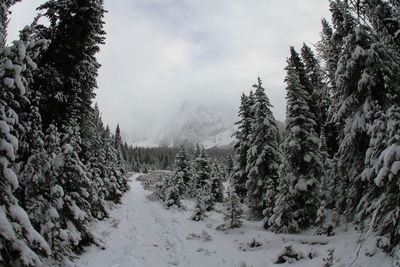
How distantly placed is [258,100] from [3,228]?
21.0 meters

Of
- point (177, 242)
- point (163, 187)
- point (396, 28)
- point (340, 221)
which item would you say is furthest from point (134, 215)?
point (396, 28)

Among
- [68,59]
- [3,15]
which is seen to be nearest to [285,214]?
[68,59]

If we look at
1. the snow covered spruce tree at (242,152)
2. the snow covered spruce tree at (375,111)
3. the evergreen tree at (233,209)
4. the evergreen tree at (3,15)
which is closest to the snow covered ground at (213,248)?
the evergreen tree at (233,209)

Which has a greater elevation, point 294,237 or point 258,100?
point 258,100

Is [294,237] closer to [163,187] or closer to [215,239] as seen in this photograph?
[215,239]

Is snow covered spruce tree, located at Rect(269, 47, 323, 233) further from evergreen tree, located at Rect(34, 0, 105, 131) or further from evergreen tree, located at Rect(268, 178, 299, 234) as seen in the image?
evergreen tree, located at Rect(34, 0, 105, 131)

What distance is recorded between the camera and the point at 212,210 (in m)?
32.8

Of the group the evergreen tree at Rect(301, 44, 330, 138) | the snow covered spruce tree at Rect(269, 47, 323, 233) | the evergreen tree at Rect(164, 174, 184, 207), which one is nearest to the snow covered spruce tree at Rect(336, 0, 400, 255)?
the snow covered spruce tree at Rect(269, 47, 323, 233)

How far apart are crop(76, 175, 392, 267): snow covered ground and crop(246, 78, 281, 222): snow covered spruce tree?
7.14 feet

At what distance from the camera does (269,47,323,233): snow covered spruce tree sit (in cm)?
1725

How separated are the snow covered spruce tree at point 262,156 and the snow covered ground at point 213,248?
2177 millimetres

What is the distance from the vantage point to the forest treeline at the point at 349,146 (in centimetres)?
848

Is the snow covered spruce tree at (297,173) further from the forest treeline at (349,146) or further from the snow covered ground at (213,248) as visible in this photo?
the snow covered ground at (213,248)

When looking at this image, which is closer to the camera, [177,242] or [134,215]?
[177,242]
